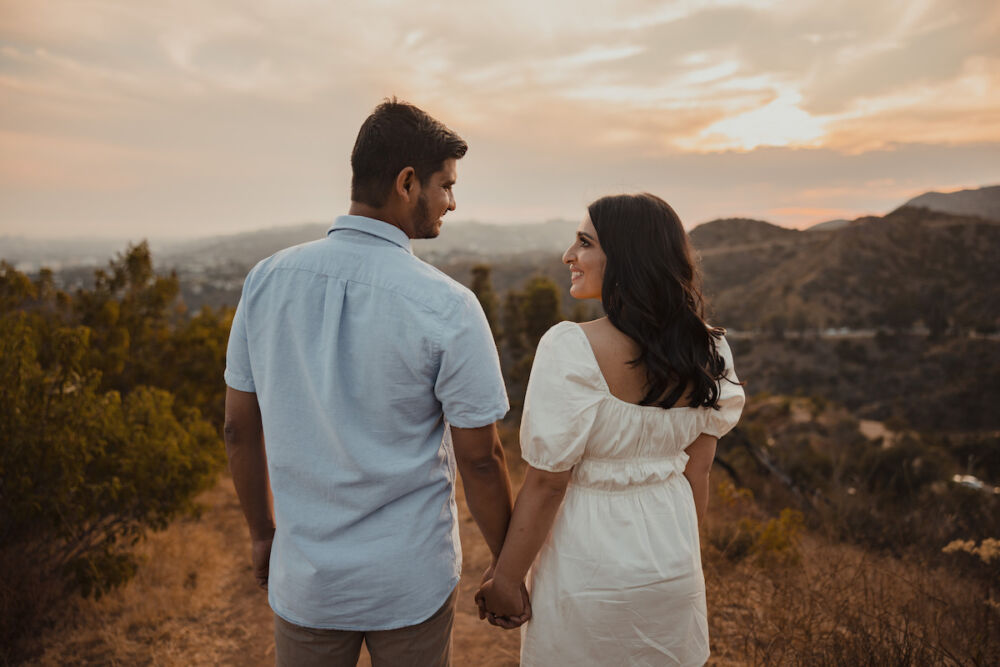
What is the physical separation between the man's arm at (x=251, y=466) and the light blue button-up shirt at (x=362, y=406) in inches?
8.4

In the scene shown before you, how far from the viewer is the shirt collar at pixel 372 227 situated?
1.27 metres

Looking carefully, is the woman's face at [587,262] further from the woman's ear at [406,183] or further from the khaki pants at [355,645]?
the khaki pants at [355,645]

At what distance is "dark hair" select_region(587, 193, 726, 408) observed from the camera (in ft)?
4.77

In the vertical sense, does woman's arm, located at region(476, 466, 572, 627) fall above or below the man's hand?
above

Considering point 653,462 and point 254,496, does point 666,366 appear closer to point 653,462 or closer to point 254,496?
point 653,462

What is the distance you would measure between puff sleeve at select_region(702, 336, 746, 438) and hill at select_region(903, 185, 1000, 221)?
255ft

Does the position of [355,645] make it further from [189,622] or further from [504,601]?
[189,622]

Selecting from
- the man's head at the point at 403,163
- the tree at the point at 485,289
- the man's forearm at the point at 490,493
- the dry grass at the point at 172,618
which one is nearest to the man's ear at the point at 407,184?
the man's head at the point at 403,163

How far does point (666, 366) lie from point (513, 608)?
80 cm

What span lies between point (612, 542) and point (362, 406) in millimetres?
780

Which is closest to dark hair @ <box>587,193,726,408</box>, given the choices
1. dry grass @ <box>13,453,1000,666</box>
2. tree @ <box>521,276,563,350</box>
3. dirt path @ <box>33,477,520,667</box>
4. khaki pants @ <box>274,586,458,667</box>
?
khaki pants @ <box>274,586,458,667</box>

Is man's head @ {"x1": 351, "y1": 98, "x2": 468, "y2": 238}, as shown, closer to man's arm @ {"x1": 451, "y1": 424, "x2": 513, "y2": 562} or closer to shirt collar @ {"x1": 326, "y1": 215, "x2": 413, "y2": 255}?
shirt collar @ {"x1": 326, "y1": 215, "x2": 413, "y2": 255}

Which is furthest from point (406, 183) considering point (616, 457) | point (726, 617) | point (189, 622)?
point (189, 622)

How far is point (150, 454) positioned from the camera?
12.5ft
